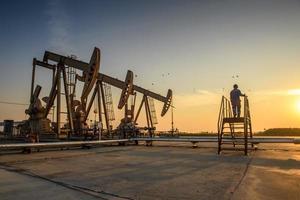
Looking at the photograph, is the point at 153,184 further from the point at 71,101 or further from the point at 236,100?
the point at 71,101

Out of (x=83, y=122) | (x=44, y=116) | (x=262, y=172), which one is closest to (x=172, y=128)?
(x=83, y=122)

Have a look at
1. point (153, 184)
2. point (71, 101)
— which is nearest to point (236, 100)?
point (153, 184)

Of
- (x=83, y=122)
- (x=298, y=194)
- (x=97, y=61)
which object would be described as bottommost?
(x=298, y=194)

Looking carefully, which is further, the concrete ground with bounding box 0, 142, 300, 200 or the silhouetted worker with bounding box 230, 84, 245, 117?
the silhouetted worker with bounding box 230, 84, 245, 117

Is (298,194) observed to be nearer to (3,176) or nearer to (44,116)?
(3,176)

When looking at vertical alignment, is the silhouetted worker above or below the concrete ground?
above

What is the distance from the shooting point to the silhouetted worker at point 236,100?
49.8ft

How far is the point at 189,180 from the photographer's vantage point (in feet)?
22.6

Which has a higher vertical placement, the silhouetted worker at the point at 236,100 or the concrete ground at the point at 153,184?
the silhouetted worker at the point at 236,100

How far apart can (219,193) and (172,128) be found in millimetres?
48516

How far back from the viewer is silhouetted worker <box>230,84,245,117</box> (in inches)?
598

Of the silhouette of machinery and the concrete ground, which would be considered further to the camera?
the silhouette of machinery

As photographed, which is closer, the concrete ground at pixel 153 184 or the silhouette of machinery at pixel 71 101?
the concrete ground at pixel 153 184

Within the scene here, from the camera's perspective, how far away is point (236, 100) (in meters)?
15.2
